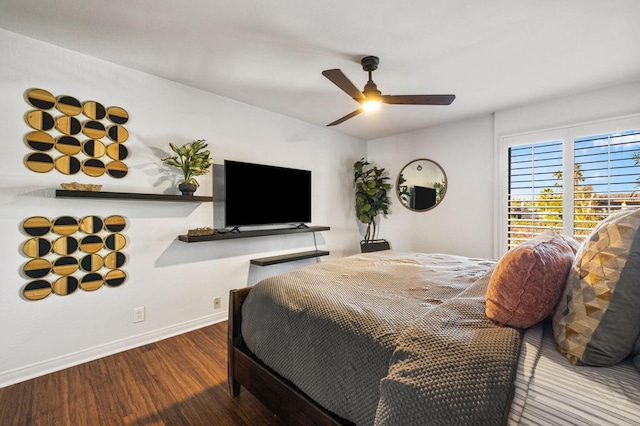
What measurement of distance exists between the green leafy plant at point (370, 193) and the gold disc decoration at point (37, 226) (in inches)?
146

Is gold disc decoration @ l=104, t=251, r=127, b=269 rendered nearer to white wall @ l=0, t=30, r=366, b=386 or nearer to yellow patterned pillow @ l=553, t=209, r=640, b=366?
white wall @ l=0, t=30, r=366, b=386

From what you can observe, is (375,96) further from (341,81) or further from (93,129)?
(93,129)

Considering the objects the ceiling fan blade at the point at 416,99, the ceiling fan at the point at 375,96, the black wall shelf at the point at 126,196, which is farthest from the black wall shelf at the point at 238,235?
the ceiling fan blade at the point at 416,99

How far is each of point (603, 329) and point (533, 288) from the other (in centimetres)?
21

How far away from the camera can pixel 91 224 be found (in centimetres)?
232

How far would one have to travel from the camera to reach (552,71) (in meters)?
2.57

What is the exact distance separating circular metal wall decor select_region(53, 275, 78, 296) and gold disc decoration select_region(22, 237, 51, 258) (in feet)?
0.78

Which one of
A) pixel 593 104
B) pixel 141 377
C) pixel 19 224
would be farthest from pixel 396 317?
pixel 593 104

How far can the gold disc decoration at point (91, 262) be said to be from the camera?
90.4 inches

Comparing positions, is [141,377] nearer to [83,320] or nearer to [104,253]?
[83,320]

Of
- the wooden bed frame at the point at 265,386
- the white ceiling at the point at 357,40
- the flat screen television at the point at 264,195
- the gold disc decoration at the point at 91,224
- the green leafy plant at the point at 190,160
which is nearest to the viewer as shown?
the wooden bed frame at the point at 265,386

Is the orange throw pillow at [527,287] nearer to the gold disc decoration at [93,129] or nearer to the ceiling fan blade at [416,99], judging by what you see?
the ceiling fan blade at [416,99]

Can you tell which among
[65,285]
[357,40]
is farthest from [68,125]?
[357,40]

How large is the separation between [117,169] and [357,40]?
227 centimetres
